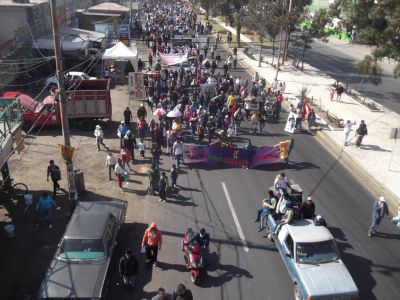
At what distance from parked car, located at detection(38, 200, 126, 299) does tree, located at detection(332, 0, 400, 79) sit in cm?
1772

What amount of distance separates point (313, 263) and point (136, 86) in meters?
19.1

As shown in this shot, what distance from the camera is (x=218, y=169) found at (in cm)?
1958

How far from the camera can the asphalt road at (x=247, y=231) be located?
12.0 m

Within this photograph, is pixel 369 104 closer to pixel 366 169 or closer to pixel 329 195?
pixel 366 169

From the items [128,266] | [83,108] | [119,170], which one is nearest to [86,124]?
[83,108]

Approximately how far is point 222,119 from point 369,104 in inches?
533

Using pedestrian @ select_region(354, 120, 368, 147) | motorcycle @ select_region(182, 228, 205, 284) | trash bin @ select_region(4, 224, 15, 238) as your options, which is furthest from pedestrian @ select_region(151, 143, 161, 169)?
pedestrian @ select_region(354, 120, 368, 147)

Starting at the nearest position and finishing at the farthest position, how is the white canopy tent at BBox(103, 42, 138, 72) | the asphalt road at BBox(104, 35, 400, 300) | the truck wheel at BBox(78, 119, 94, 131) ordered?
the asphalt road at BBox(104, 35, 400, 300), the truck wheel at BBox(78, 119, 94, 131), the white canopy tent at BBox(103, 42, 138, 72)

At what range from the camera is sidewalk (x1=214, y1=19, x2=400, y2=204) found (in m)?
20.0

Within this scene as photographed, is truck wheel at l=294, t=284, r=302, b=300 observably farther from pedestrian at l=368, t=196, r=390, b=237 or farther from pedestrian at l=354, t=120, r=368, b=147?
pedestrian at l=354, t=120, r=368, b=147

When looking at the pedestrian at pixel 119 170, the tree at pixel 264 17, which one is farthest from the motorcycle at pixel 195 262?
the tree at pixel 264 17

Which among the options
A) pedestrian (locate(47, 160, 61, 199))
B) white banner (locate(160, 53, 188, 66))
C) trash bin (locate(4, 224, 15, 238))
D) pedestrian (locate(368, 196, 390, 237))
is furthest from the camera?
white banner (locate(160, 53, 188, 66))

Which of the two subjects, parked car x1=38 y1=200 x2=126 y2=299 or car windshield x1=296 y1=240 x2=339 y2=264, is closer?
parked car x1=38 y1=200 x2=126 y2=299

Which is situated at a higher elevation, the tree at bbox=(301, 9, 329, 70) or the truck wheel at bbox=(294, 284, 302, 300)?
the tree at bbox=(301, 9, 329, 70)
